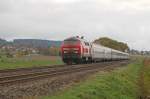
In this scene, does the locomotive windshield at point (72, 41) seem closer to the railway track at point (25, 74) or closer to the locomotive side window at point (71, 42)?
the locomotive side window at point (71, 42)

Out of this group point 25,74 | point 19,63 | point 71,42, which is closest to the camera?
point 25,74

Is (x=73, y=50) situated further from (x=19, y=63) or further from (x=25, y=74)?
(x=25, y=74)

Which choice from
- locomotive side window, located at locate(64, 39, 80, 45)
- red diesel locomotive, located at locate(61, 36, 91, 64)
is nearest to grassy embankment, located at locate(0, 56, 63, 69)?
red diesel locomotive, located at locate(61, 36, 91, 64)

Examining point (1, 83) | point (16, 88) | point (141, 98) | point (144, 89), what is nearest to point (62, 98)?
point (16, 88)

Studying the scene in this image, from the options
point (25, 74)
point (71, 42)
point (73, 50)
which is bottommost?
point (25, 74)

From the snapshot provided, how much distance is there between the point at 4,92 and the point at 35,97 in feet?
5.82

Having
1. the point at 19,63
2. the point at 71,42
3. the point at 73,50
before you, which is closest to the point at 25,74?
the point at 19,63

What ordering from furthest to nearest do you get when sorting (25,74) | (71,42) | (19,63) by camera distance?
(71,42) < (19,63) < (25,74)

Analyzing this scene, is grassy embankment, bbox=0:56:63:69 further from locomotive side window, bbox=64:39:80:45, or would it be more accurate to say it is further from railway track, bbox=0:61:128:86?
railway track, bbox=0:61:128:86

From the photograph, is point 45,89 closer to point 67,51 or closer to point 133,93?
point 133,93

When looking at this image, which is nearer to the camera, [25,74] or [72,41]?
A: [25,74]

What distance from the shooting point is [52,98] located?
13.5 metres

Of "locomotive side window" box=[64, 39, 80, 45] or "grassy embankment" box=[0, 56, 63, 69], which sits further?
"locomotive side window" box=[64, 39, 80, 45]

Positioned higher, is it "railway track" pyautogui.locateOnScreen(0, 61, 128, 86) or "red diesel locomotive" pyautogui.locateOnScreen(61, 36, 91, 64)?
"red diesel locomotive" pyautogui.locateOnScreen(61, 36, 91, 64)
